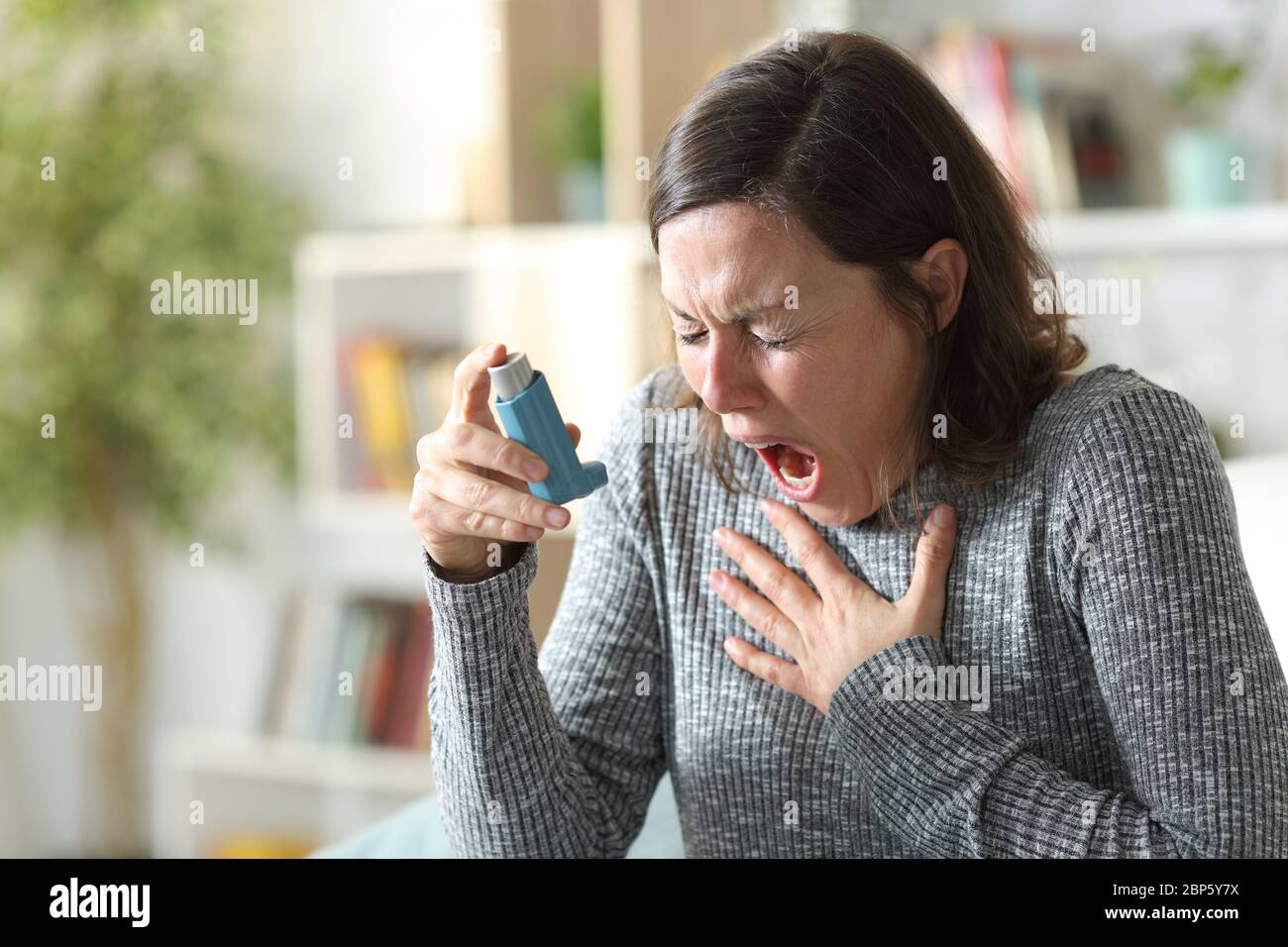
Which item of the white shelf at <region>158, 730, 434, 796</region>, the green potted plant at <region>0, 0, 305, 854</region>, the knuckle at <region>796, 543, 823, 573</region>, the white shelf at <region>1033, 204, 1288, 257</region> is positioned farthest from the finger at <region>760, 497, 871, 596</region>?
the green potted plant at <region>0, 0, 305, 854</region>

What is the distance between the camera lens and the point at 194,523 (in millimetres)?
2719

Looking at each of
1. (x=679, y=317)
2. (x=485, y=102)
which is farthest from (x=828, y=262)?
(x=485, y=102)

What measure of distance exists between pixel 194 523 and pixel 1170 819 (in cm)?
226

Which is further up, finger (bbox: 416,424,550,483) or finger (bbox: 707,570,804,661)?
finger (bbox: 416,424,550,483)

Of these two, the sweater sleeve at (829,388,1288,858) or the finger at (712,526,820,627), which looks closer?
the sweater sleeve at (829,388,1288,858)

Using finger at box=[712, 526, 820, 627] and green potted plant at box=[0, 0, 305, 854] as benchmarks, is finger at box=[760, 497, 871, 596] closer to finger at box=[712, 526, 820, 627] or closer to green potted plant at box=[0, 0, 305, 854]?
finger at box=[712, 526, 820, 627]

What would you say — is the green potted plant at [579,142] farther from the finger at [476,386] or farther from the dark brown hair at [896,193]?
the finger at [476,386]

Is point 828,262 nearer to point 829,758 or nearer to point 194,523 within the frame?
point 829,758

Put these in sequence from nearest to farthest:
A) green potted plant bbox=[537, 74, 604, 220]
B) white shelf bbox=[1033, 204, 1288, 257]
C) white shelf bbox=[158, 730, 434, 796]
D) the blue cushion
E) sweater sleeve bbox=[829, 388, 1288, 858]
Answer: sweater sleeve bbox=[829, 388, 1288, 858] → the blue cushion → white shelf bbox=[1033, 204, 1288, 257] → green potted plant bbox=[537, 74, 604, 220] → white shelf bbox=[158, 730, 434, 796]

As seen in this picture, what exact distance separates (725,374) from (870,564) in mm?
200

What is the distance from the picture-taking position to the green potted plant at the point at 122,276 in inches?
96.3

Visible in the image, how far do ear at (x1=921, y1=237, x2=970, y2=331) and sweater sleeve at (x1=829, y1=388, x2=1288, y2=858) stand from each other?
13 centimetres

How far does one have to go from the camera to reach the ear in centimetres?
94
